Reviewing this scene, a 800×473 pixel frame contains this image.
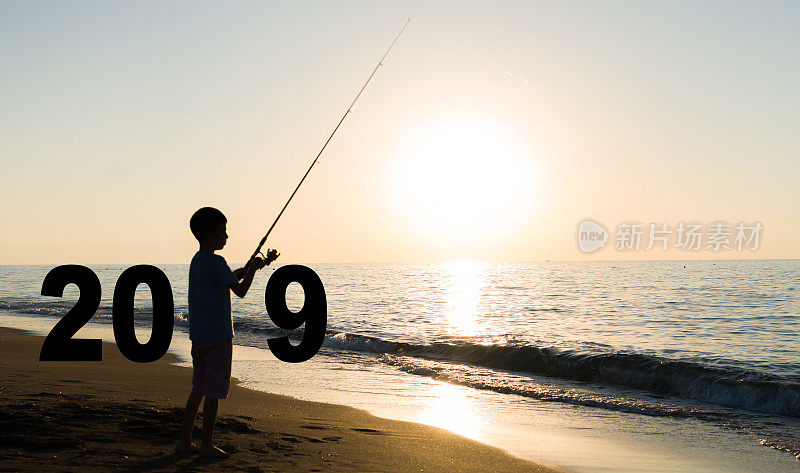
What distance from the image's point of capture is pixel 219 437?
209 inches

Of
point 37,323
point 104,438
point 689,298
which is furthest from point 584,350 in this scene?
point 689,298

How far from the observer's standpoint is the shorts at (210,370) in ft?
14.7

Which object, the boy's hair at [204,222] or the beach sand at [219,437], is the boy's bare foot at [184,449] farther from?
the boy's hair at [204,222]

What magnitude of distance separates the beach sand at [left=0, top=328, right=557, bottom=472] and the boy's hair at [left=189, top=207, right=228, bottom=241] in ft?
5.33

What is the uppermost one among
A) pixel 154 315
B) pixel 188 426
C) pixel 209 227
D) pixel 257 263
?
pixel 209 227

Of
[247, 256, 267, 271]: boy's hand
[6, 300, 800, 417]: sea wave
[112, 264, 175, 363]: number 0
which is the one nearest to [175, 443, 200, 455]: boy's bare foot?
[112, 264, 175, 363]: number 0

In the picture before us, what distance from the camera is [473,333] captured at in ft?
63.8

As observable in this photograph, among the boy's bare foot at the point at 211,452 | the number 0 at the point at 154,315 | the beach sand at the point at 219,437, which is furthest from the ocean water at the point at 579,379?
the number 0 at the point at 154,315

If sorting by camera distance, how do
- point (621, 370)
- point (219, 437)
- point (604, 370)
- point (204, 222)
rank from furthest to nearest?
point (604, 370)
point (621, 370)
point (219, 437)
point (204, 222)

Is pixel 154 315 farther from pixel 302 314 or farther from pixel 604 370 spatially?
pixel 604 370

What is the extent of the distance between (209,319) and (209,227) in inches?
26.2

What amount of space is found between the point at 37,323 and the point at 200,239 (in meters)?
21.3

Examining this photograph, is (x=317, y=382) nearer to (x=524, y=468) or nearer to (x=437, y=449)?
(x=437, y=449)

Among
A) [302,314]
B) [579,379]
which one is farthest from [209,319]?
[579,379]
